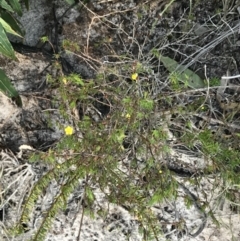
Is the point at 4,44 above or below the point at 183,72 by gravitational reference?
above

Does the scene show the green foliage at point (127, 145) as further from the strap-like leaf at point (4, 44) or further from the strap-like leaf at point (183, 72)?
the strap-like leaf at point (4, 44)

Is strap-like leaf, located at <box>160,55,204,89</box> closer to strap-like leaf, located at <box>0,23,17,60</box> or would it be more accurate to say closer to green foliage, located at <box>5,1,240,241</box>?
green foliage, located at <box>5,1,240,241</box>

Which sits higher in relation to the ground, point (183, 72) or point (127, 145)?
point (183, 72)

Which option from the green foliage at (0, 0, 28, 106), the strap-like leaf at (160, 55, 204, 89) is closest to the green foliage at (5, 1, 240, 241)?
the strap-like leaf at (160, 55, 204, 89)

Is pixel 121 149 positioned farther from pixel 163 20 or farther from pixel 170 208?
pixel 163 20

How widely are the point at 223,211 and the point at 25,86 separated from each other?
0.70 m

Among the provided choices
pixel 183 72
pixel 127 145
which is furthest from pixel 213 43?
pixel 127 145

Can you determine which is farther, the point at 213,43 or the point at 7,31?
the point at 213,43

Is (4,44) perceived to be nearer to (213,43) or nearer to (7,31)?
(7,31)

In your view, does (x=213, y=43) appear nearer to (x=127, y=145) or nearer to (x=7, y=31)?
(x=127, y=145)

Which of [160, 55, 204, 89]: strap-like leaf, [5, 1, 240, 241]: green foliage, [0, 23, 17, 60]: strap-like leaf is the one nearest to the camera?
[0, 23, 17, 60]: strap-like leaf

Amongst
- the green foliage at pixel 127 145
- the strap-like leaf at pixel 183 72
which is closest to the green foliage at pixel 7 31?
the green foliage at pixel 127 145

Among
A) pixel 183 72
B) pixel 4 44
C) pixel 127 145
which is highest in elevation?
pixel 4 44

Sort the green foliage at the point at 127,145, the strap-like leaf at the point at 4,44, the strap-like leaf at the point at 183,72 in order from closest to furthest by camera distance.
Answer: the strap-like leaf at the point at 4,44, the green foliage at the point at 127,145, the strap-like leaf at the point at 183,72
